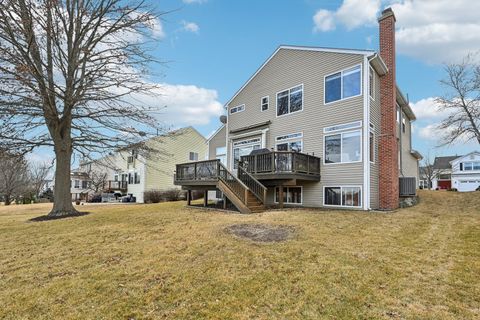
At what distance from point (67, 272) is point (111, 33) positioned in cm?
1107

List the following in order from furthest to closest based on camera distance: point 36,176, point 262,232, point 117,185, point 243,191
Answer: point 36,176
point 117,185
point 243,191
point 262,232

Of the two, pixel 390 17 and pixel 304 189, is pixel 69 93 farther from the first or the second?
pixel 390 17

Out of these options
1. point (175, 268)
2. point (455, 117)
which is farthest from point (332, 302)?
point (455, 117)

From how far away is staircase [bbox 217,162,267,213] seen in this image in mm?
11617

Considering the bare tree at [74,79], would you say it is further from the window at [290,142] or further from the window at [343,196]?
the window at [343,196]

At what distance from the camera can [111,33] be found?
1245cm

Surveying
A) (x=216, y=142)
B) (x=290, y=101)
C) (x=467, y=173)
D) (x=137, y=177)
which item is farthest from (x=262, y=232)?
(x=467, y=173)

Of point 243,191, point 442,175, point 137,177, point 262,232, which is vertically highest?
point 442,175

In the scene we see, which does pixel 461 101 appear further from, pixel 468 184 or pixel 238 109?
pixel 468 184

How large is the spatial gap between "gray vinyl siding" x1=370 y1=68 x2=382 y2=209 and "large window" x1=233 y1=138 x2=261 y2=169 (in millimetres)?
6534

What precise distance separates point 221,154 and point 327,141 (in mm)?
9577

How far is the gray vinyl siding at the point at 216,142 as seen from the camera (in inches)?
826

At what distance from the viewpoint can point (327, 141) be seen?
518 inches

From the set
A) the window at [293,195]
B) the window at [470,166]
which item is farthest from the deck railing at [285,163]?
the window at [470,166]
